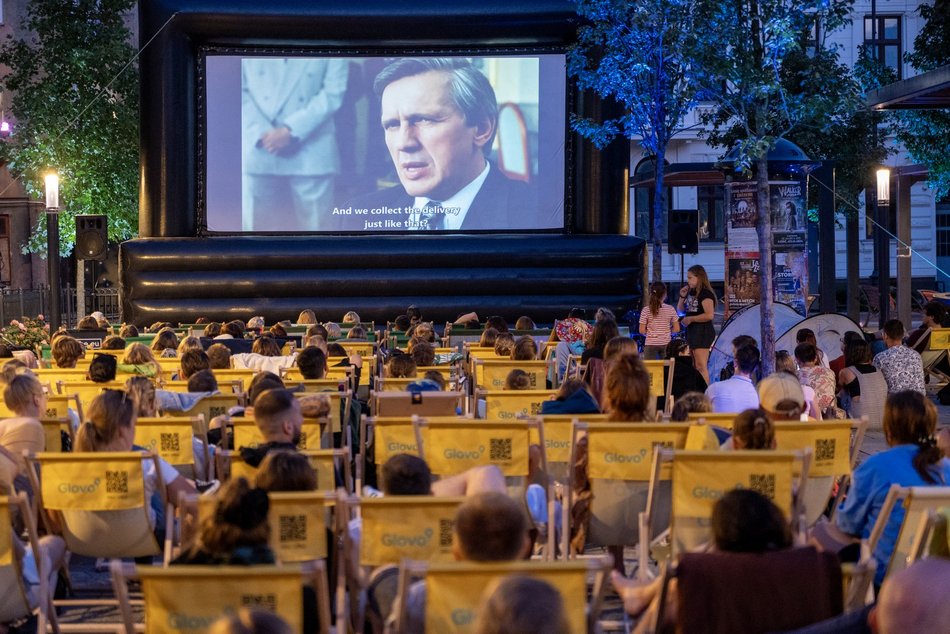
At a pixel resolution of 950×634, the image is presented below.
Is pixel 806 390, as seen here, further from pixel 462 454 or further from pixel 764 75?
pixel 764 75

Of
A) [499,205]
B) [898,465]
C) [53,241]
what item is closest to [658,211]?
[499,205]

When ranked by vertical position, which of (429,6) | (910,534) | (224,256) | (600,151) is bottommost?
(910,534)

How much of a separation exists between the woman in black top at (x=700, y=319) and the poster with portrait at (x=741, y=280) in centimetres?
123

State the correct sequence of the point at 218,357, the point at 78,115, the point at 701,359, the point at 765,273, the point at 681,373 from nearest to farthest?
1. the point at 218,357
2. the point at 681,373
3. the point at 765,273
4. the point at 701,359
5. the point at 78,115

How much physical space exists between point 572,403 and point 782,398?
3.56 feet

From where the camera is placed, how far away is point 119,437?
6.40m

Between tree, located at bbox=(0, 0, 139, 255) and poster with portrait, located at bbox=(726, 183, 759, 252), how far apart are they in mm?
13366

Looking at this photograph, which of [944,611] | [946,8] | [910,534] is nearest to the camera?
[944,611]

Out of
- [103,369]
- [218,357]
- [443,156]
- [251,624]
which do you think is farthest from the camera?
[443,156]

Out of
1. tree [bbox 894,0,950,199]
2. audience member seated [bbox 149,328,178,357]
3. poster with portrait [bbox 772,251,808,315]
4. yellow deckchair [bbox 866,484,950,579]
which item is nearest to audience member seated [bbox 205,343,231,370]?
audience member seated [bbox 149,328,178,357]

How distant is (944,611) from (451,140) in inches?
721

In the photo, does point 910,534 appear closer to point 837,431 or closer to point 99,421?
point 837,431

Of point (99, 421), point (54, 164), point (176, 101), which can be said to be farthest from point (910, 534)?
point (54, 164)

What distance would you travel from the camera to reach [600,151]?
2084 centimetres
